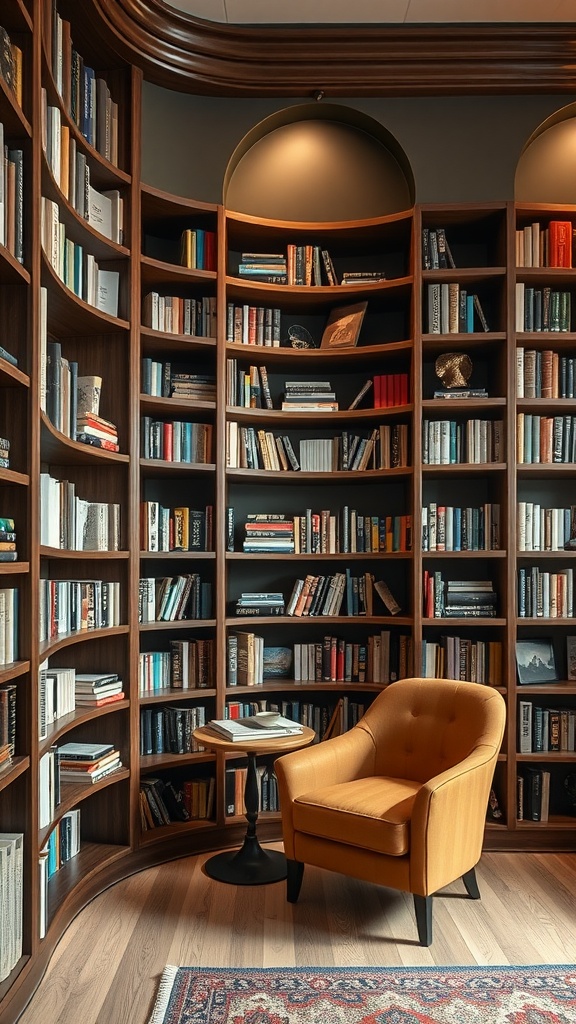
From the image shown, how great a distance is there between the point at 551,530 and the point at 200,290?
6.55 ft

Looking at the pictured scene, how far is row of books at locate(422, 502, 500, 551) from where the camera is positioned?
410cm

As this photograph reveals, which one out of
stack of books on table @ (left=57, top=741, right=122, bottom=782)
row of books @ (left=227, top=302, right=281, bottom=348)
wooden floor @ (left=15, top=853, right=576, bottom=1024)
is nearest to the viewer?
wooden floor @ (left=15, top=853, right=576, bottom=1024)

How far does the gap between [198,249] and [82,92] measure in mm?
855

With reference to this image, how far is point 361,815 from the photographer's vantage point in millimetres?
3082

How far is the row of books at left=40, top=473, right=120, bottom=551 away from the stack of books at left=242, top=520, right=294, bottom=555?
71 centimetres

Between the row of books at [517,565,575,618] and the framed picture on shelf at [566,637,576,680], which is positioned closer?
the row of books at [517,565,575,618]

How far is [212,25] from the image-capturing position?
3.82 metres

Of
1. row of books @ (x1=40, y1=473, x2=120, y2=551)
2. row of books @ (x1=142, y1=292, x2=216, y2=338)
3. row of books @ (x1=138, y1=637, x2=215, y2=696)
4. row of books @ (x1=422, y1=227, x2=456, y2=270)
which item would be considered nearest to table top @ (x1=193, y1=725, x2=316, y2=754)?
row of books @ (x1=138, y1=637, x2=215, y2=696)

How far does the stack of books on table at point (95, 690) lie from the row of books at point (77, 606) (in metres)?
0.20

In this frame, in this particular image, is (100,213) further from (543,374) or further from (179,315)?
(543,374)

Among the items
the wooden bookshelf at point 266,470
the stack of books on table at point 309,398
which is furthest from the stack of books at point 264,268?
the stack of books on table at point 309,398

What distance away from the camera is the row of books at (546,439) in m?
Answer: 4.10

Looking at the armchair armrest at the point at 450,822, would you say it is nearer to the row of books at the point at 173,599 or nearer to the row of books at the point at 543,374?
the row of books at the point at 173,599

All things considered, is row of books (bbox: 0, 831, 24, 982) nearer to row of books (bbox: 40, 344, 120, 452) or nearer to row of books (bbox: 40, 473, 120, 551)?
row of books (bbox: 40, 473, 120, 551)
